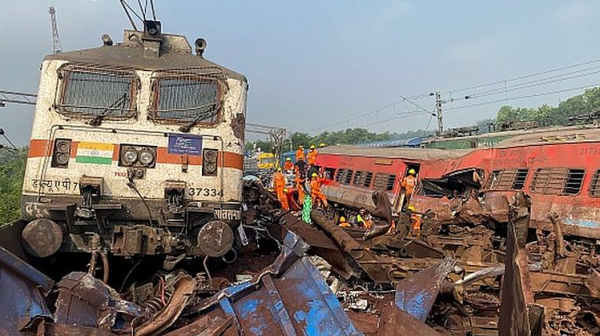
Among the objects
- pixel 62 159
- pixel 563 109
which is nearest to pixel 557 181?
pixel 62 159

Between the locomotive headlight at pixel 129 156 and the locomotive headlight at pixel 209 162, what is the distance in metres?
0.77

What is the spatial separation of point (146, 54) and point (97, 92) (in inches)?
32.1

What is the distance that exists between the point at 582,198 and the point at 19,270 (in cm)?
959

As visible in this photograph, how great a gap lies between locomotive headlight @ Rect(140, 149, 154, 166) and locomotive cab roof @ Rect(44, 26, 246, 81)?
100cm

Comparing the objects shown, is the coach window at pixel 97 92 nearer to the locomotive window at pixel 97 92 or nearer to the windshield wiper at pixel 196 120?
the locomotive window at pixel 97 92

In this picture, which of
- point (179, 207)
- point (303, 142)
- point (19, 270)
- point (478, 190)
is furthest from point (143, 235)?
point (303, 142)

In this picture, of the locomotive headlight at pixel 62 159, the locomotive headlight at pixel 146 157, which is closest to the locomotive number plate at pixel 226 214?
the locomotive headlight at pixel 146 157

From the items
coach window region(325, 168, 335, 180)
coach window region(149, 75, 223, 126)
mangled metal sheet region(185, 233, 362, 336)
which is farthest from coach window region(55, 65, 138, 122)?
coach window region(325, 168, 335, 180)

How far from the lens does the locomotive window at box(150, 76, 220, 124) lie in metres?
6.37

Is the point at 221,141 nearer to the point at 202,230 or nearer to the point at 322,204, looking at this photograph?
the point at 202,230

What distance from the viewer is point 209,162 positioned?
6.34 metres

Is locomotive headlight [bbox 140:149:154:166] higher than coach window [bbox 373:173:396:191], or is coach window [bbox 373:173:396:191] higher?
locomotive headlight [bbox 140:149:154:166]

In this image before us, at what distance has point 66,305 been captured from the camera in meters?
3.50

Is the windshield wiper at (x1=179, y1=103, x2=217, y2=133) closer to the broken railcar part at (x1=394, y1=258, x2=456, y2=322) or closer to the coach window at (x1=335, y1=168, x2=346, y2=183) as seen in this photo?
the broken railcar part at (x1=394, y1=258, x2=456, y2=322)
